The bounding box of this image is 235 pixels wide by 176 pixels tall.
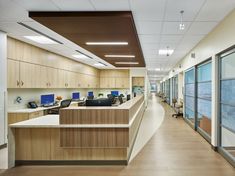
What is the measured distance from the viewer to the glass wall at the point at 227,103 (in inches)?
143

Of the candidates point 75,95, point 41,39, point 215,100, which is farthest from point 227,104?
point 75,95

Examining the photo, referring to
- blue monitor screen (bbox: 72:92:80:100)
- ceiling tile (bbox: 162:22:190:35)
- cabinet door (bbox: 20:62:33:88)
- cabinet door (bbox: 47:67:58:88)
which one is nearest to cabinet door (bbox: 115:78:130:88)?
blue monitor screen (bbox: 72:92:80:100)

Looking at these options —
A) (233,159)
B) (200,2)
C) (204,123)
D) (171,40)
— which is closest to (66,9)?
(200,2)

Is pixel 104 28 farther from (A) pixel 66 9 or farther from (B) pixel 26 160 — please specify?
(B) pixel 26 160

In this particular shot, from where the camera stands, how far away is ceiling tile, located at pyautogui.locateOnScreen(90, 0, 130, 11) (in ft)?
9.58

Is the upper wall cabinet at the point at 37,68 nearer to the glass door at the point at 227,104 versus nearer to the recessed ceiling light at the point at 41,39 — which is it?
the recessed ceiling light at the point at 41,39

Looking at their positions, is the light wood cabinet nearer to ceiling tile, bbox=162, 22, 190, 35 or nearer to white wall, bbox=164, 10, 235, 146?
white wall, bbox=164, 10, 235, 146

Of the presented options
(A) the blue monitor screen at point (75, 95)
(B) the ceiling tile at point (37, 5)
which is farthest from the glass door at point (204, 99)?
(A) the blue monitor screen at point (75, 95)

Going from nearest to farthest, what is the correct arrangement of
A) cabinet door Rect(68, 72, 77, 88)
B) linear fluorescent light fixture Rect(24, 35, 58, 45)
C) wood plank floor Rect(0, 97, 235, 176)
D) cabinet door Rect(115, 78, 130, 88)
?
wood plank floor Rect(0, 97, 235, 176) → linear fluorescent light fixture Rect(24, 35, 58, 45) → cabinet door Rect(68, 72, 77, 88) → cabinet door Rect(115, 78, 130, 88)

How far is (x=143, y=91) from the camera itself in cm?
1263

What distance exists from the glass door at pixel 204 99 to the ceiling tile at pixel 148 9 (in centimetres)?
248

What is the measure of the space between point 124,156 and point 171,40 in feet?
11.8

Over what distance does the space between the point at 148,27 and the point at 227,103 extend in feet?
7.79

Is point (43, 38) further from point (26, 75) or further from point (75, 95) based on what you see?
point (75, 95)
